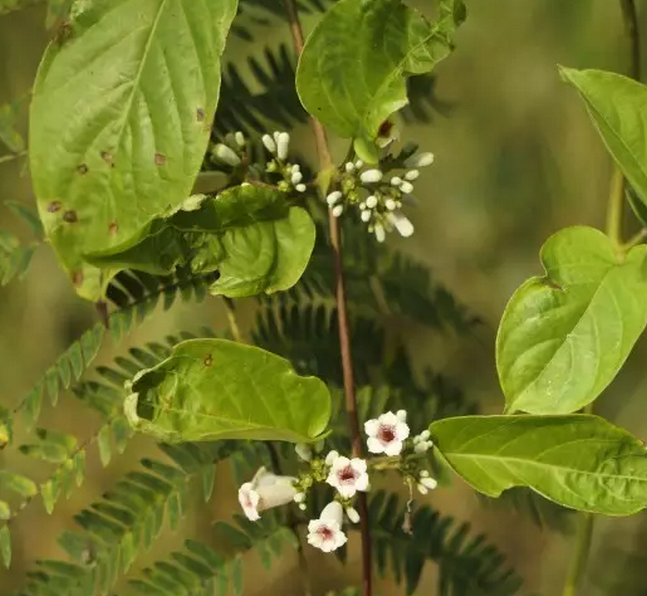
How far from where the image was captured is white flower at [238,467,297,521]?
0.61 meters

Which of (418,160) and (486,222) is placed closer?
(418,160)

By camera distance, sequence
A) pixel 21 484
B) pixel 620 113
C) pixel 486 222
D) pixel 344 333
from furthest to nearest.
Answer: pixel 486 222 → pixel 21 484 → pixel 344 333 → pixel 620 113

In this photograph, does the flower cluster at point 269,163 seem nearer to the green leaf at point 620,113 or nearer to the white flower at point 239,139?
the white flower at point 239,139

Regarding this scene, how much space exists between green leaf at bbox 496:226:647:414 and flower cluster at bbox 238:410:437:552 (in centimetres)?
7

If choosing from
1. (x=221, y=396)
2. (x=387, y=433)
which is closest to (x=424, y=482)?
(x=387, y=433)

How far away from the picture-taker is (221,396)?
56cm

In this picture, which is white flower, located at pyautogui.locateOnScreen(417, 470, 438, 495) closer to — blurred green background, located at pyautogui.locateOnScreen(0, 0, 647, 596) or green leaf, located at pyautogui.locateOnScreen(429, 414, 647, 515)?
green leaf, located at pyautogui.locateOnScreen(429, 414, 647, 515)

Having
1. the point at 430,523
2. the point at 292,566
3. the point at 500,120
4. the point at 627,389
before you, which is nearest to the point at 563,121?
the point at 500,120

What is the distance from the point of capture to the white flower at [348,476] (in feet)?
1.90

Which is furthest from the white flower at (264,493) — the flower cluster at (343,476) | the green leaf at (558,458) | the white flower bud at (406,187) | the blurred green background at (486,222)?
the blurred green background at (486,222)

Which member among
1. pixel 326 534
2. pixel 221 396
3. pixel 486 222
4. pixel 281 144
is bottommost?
pixel 486 222

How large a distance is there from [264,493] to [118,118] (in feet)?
0.92

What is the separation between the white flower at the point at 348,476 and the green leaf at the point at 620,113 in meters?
0.25

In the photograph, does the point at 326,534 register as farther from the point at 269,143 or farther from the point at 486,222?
the point at 486,222
